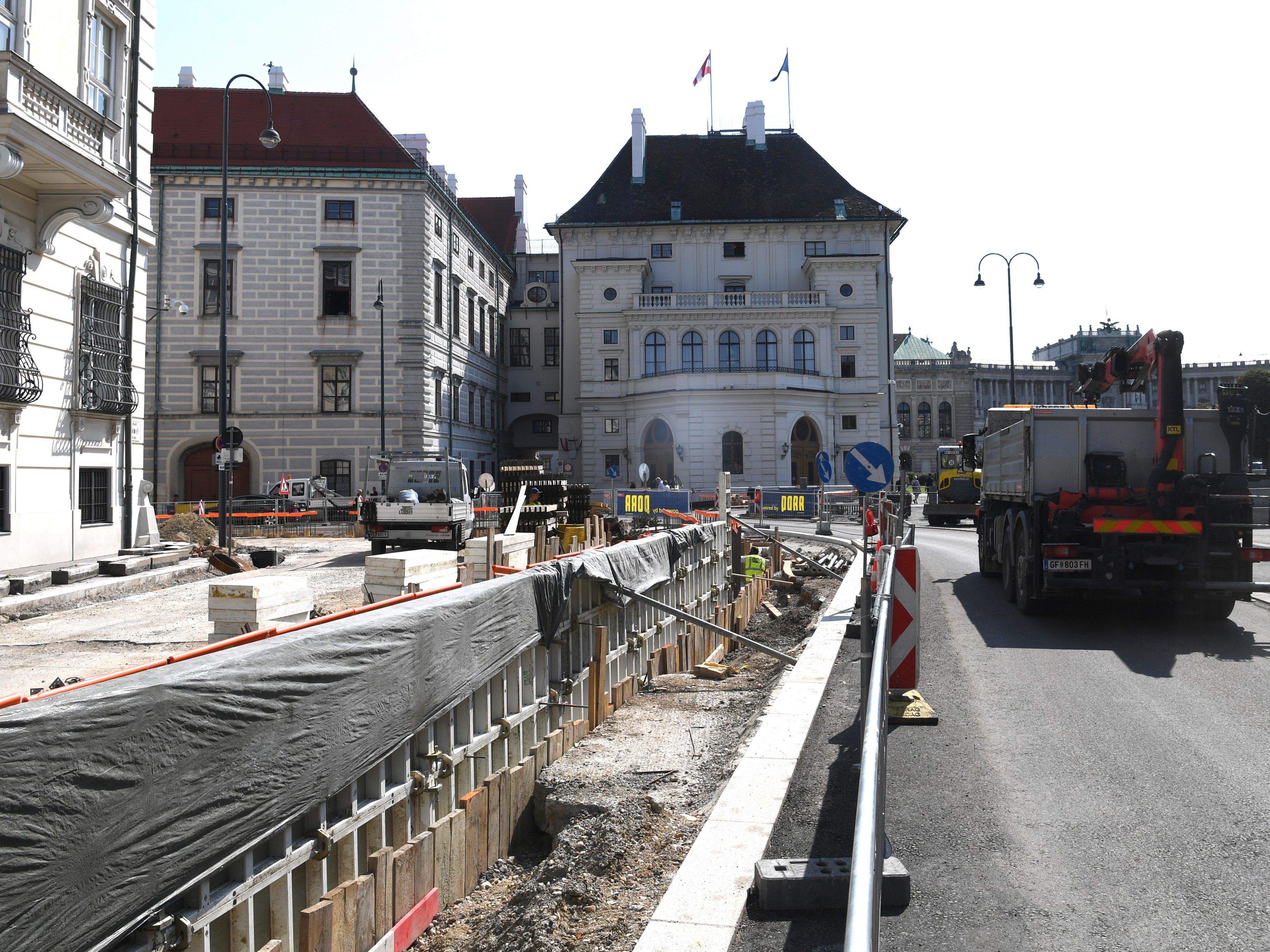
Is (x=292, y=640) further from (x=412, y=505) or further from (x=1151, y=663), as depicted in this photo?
(x=412, y=505)

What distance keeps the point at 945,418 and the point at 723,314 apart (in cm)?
5317

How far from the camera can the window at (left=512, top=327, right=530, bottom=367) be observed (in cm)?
5994

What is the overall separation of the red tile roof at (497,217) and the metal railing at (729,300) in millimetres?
Answer: 17374

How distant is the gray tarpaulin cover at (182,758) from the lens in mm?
2502

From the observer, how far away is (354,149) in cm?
3991

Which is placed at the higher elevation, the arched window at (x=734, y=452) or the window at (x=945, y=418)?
the window at (x=945, y=418)

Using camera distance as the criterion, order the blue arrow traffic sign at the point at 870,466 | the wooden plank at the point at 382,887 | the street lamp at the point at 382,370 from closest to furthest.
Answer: the wooden plank at the point at 382,887 < the blue arrow traffic sign at the point at 870,466 < the street lamp at the point at 382,370

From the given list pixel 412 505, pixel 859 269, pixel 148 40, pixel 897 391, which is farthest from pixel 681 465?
pixel 897 391

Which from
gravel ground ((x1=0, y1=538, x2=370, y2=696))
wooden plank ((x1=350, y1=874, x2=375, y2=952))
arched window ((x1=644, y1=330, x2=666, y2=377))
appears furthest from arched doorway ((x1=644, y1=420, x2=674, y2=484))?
wooden plank ((x1=350, y1=874, x2=375, y2=952))

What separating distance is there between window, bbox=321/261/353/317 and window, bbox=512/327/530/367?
2072 centimetres

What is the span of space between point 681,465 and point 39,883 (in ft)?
151

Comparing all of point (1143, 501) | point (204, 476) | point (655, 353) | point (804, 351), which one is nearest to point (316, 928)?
point (1143, 501)

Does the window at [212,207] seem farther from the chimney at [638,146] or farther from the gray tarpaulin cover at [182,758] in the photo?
the gray tarpaulin cover at [182,758]

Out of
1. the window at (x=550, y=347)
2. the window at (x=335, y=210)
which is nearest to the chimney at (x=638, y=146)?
the window at (x=550, y=347)
